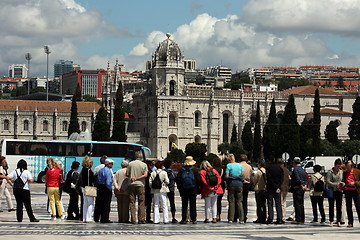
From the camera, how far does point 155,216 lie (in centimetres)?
2172

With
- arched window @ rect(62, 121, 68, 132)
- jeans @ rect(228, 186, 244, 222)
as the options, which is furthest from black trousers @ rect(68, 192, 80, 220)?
arched window @ rect(62, 121, 68, 132)

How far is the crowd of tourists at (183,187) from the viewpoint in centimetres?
2139

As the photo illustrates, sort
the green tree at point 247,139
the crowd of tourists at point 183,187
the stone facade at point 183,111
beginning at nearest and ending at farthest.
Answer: the crowd of tourists at point 183,187 → the green tree at point 247,139 → the stone facade at point 183,111

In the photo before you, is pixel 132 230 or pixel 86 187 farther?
pixel 86 187

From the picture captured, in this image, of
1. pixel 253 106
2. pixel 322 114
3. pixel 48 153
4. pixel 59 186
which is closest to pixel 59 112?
pixel 253 106

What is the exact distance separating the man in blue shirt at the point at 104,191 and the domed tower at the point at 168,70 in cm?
8034

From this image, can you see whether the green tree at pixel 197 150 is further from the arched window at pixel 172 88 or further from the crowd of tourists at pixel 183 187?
the crowd of tourists at pixel 183 187

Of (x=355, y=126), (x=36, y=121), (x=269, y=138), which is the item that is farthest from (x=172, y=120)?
(x=355, y=126)

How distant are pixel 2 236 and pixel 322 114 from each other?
91.4 metres

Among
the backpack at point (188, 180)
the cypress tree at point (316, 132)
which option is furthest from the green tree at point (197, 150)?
the backpack at point (188, 180)

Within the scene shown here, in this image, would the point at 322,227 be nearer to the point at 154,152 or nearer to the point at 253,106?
the point at 154,152

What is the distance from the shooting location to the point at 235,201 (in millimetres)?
22281

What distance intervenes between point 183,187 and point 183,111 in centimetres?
8060

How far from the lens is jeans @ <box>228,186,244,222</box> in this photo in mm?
22078
